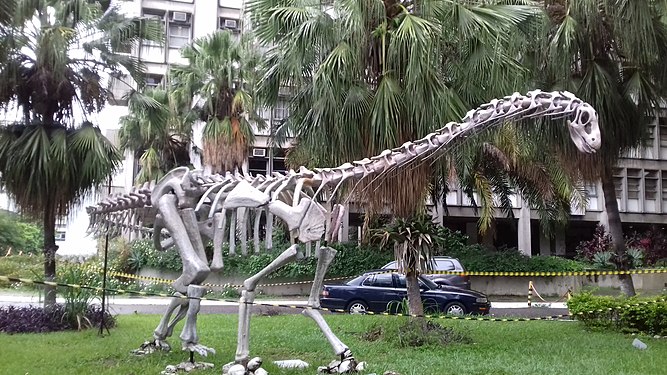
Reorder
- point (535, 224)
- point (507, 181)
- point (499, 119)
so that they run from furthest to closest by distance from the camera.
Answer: point (535, 224) → point (507, 181) → point (499, 119)

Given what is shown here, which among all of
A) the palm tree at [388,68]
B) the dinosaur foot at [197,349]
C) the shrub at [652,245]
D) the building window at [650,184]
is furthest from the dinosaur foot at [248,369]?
the building window at [650,184]

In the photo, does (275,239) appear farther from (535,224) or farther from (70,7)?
(535,224)

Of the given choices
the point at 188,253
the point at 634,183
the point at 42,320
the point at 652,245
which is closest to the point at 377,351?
the point at 188,253

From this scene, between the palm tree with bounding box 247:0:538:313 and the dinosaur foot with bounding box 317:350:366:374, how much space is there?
283cm

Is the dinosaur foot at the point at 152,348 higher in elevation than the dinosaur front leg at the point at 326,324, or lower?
lower

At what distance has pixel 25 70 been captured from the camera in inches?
495

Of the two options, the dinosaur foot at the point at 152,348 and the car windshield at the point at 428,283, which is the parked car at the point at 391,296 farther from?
the dinosaur foot at the point at 152,348

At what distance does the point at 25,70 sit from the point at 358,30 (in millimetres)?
7159

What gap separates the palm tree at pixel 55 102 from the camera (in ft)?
39.4

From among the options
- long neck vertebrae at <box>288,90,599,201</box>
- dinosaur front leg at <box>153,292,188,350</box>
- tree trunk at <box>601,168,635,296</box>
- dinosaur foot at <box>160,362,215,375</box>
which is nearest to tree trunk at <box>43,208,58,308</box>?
dinosaur front leg at <box>153,292,188,350</box>

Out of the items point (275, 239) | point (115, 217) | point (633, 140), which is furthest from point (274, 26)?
point (275, 239)

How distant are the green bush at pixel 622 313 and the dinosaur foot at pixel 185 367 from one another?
25.3 ft

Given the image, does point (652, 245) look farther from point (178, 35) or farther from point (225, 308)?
point (178, 35)

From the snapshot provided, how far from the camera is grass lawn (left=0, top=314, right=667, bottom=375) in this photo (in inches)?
327
